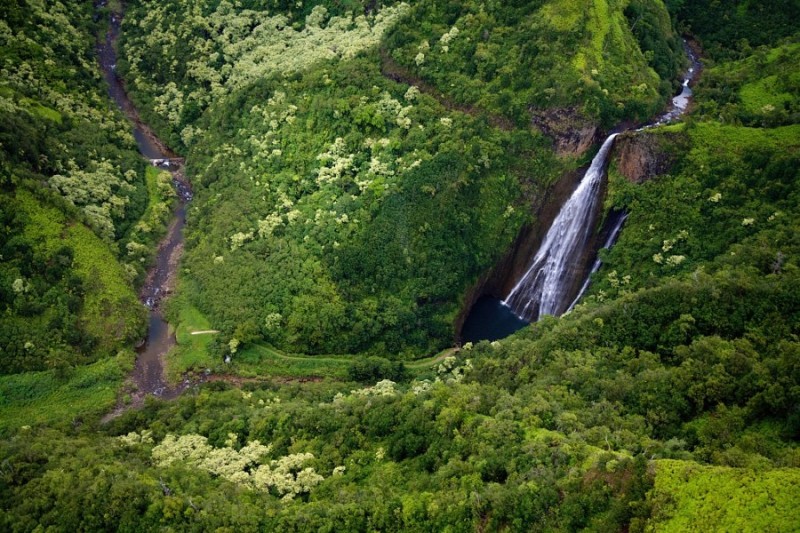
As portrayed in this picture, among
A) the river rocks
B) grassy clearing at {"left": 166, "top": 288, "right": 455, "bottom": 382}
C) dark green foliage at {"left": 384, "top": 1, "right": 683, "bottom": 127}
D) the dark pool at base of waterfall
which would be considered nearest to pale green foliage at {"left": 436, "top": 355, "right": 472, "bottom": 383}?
grassy clearing at {"left": 166, "top": 288, "right": 455, "bottom": 382}

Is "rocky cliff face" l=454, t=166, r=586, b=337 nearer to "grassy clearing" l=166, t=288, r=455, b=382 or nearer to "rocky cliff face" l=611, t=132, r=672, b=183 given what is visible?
"rocky cliff face" l=611, t=132, r=672, b=183

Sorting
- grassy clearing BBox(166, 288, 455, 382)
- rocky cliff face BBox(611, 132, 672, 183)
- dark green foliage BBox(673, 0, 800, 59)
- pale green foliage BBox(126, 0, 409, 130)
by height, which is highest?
pale green foliage BBox(126, 0, 409, 130)

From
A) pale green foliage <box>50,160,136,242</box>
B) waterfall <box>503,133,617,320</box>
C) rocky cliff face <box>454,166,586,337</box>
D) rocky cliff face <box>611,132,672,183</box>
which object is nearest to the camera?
rocky cliff face <box>611,132,672,183</box>

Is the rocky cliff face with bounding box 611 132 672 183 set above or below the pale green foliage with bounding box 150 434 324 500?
above

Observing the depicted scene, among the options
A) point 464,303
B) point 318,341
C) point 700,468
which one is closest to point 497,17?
point 464,303

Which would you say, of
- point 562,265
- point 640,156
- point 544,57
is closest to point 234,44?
point 544,57

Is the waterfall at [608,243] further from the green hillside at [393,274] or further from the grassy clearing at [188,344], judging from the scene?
the grassy clearing at [188,344]
